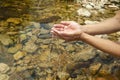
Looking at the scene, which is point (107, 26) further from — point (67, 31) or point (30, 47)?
point (30, 47)

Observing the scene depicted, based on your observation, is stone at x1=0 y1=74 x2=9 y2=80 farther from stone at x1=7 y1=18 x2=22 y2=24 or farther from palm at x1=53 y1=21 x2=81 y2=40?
stone at x1=7 y1=18 x2=22 y2=24

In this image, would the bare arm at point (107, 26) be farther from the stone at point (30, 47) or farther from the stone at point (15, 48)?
the stone at point (15, 48)

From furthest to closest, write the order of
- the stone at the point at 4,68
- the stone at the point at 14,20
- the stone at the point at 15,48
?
the stone at the point at 14,20, the stone at the point at 15,48, the stone at the point at 4,68

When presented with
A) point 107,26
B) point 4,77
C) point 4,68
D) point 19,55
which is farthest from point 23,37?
point 107,26

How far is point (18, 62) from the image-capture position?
7.70 ft

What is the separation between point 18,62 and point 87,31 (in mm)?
691

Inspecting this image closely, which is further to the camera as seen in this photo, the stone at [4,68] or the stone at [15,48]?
the stone at [15,48]

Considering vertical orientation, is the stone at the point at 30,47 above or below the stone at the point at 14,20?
below

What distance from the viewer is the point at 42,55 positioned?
2.47 metres

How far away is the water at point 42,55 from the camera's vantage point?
226cm

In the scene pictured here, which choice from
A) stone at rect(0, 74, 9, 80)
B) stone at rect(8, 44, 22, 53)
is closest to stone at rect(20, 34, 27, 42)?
stone at rect(8, 44, 22, 53)

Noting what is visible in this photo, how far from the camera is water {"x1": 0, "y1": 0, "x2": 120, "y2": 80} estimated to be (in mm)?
2256

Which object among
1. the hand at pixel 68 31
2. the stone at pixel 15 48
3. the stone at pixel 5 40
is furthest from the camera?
the stone at pixel 5 40

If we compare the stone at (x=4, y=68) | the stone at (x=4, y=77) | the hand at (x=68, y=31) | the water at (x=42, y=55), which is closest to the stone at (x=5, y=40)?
the water at (x=42, y=55)
